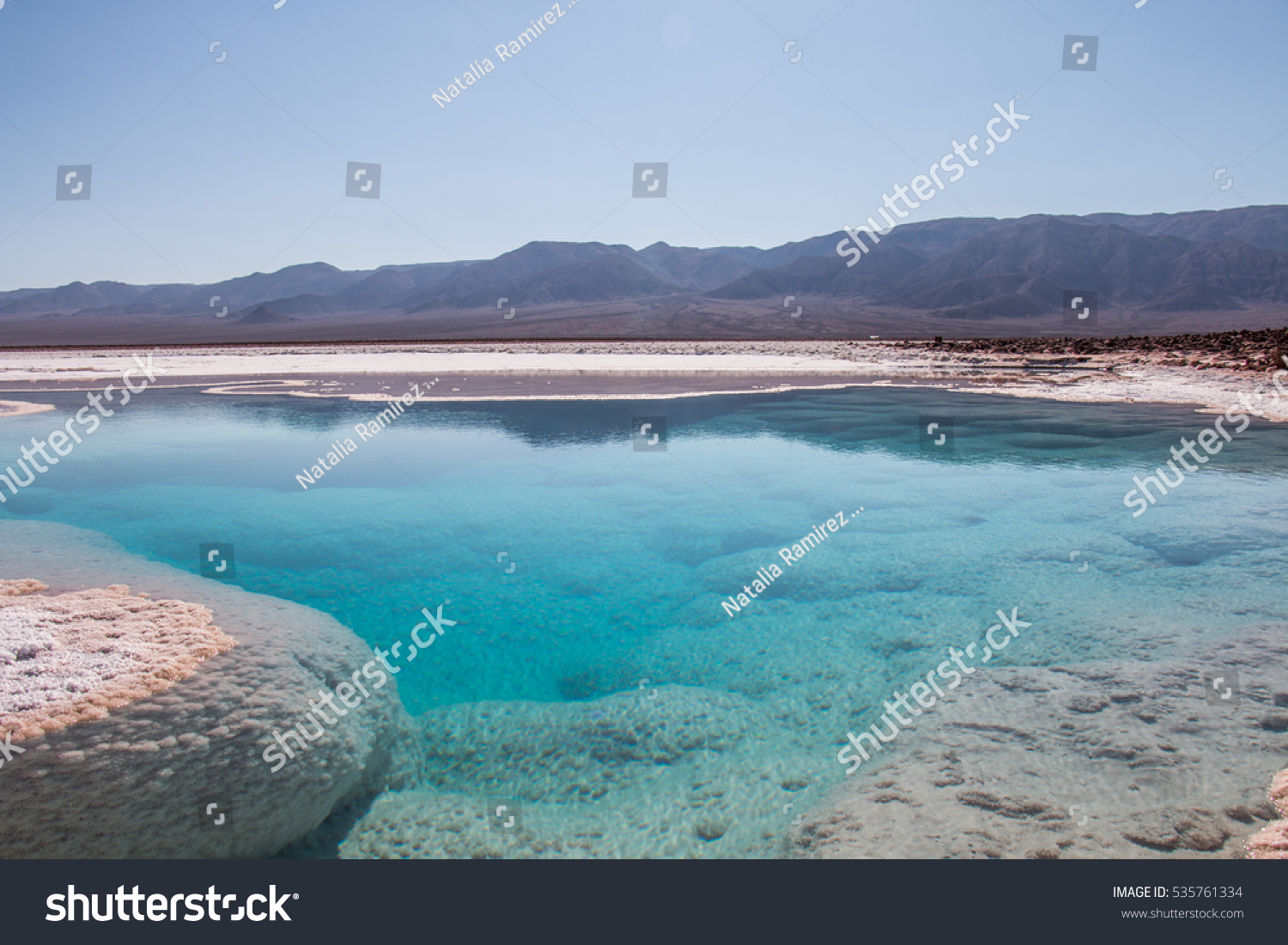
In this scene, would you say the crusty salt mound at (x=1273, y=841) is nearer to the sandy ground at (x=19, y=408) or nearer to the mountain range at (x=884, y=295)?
the sandy ground at (x=19, y=408)

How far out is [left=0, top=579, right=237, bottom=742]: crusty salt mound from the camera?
4859 mm

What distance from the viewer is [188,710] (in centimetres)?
491

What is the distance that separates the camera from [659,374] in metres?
29.9

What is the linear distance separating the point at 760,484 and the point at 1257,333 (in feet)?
94.4

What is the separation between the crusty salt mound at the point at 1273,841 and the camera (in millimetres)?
3475

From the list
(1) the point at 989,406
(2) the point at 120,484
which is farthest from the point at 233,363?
(1) the point at 989,406

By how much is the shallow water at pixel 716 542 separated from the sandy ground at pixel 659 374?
223 inches

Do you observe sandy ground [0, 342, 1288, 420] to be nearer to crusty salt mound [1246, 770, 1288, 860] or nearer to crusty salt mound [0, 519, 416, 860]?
crusty salt mound [0, 519, 416, 860]

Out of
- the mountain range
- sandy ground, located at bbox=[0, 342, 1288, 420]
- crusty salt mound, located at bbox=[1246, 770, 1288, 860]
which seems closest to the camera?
crusty salt mound, located at bbox=[1246, 770, 1288, 860]

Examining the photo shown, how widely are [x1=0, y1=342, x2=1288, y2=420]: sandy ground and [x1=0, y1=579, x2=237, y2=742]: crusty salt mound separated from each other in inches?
649

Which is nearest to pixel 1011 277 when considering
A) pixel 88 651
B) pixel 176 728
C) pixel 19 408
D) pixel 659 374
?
pixel 659 374

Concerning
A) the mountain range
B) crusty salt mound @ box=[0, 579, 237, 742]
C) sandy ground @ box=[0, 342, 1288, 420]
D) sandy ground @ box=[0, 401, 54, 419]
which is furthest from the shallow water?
the mountain range

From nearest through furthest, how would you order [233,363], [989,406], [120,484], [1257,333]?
[120,484], [989,406], [1257,333], [233,363]
